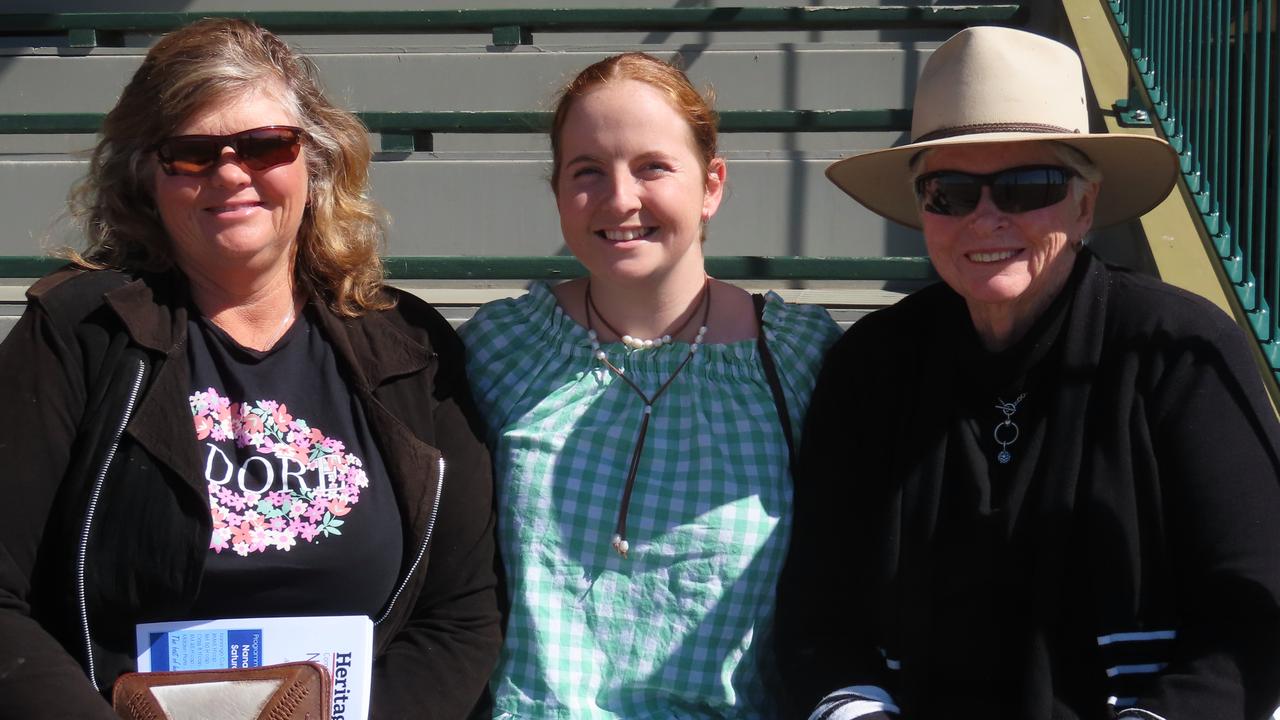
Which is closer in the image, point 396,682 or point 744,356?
point 396,682

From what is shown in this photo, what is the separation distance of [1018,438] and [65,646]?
160 centimetres

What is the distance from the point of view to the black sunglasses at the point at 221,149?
87.3 inches

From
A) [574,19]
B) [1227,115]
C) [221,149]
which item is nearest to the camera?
[221,149]

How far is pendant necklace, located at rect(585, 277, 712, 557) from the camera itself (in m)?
2.32

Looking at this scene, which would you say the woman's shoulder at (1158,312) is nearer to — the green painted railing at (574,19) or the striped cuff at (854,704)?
the striped cuff at (854,704)

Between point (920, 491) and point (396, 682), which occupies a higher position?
point (920, 491)

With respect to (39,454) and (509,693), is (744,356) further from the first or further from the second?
(39,454)

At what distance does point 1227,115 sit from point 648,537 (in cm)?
210

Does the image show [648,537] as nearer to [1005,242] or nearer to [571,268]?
[1005,242]

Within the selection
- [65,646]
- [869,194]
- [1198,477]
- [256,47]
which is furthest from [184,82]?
[1198,477]

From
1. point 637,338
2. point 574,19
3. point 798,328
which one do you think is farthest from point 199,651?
point 574,19

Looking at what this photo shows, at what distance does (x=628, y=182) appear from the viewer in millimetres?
2373

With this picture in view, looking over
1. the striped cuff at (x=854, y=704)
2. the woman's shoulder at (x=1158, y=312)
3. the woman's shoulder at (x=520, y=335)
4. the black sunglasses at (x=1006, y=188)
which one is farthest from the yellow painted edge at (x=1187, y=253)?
the woman's shoulder at (x=520, y=335)

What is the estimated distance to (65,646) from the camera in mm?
2049
